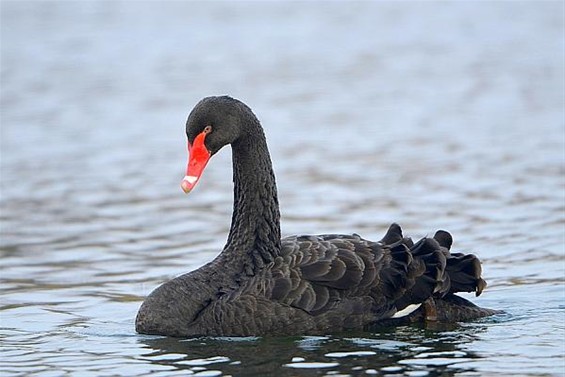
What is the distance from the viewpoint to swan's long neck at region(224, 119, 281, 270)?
8.38m

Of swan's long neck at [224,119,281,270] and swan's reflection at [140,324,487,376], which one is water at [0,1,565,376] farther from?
swan's long neck at [224,119,281,270]

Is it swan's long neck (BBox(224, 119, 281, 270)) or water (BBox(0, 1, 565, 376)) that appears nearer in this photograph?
water (BBox(0, 1, 565, 376))

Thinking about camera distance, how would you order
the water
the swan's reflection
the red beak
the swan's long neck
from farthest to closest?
1. the swan's long neck
2. the red beak
3. the water
4. the swan's reflection

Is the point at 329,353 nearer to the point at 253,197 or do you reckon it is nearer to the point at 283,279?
the point at 283,279

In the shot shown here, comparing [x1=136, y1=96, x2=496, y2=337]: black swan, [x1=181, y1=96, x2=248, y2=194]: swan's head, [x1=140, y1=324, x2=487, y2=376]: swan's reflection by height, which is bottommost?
[x1=140, y1=324, x2=487, y2=376]: swan's reflection

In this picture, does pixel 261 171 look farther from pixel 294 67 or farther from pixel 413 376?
pixel 294 67

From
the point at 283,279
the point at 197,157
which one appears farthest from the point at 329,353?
the point at 197,157

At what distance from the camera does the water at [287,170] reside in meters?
7.74

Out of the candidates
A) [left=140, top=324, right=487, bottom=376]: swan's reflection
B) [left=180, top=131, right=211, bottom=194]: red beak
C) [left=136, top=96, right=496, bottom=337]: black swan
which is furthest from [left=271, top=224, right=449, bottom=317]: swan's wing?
[left=180, top=131, right=211, bottom=194]: red beak

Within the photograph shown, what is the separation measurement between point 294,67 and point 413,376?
1758cm

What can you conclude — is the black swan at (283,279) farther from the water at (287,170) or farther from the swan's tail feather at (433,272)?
the water at (287,170)

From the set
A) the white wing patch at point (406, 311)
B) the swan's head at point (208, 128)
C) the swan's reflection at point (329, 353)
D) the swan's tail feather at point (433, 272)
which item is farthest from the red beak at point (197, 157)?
the white wing patch at point (406, 311)

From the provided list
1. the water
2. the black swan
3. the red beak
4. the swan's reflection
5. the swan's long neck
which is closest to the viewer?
the swan's reflection

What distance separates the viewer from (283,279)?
26.1 ft
